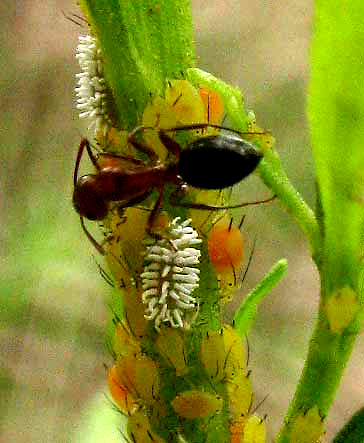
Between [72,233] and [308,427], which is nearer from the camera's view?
[308,427]

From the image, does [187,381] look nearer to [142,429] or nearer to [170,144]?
[142,429]

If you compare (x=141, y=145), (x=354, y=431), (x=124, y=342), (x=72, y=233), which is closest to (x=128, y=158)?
(x=141, y=145)

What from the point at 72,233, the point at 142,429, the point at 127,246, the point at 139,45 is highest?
the point at 139,45

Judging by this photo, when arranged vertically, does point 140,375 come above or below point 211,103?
below

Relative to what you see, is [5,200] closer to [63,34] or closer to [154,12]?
[63,34]

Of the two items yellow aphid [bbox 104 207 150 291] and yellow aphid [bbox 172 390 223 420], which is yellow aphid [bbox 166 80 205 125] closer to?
yellow aphid [bbox 104 207 150 291]

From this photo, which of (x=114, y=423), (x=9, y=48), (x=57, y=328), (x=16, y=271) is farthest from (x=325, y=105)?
(x=9, y=48)

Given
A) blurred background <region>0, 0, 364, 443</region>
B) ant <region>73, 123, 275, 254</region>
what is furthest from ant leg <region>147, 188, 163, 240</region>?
blurred background <region>0, 0, 364, 443</region>
